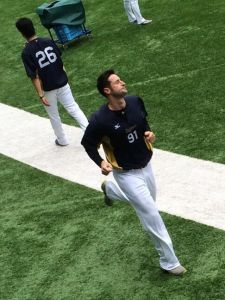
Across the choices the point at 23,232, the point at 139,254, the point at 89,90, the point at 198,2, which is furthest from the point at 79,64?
the point at 139,254

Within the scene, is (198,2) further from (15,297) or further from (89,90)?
(15,297)

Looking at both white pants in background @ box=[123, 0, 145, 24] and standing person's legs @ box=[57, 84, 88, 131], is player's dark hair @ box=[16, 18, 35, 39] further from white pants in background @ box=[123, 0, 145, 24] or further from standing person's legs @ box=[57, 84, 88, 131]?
white pants in background @ box=[123, 0, 145, 24]

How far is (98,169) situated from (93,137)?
2929 mm

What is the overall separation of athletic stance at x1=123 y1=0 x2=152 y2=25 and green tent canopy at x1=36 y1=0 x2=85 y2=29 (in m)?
1.14

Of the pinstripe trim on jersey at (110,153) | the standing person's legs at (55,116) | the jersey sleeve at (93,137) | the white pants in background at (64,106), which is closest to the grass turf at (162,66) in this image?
the standing person's legs at (55,116)

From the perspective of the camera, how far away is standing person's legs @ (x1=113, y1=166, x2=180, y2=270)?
571 cm

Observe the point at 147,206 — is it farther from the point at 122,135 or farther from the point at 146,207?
the point at 122,135

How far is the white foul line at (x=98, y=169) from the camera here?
712 cm

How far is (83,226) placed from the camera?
733 cm

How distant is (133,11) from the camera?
13984mm

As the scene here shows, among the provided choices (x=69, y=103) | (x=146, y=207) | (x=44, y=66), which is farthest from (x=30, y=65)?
(x=146, y=207)

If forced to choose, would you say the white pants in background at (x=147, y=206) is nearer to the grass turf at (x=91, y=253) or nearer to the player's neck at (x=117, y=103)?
the grass turf at (x=91, y=253)

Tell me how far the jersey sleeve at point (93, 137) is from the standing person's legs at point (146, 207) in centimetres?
30

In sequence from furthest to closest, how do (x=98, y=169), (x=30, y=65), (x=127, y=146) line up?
(x=30, y=65) < (x=98, y=169) < (x=127, y=146)
